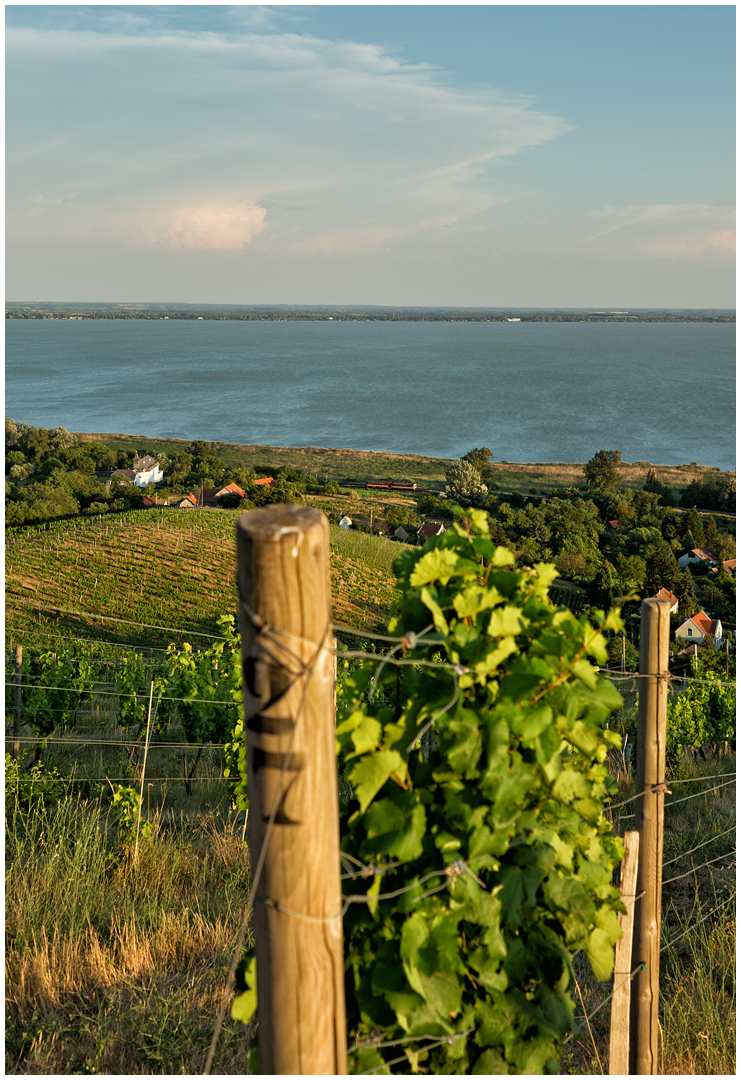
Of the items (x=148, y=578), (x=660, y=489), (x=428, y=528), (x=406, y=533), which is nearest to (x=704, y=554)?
(x=428, y=528)

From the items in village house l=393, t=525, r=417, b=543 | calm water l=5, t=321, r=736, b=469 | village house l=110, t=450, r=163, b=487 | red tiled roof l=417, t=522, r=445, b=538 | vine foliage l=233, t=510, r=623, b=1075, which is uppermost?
calm water l=5, t=321, r=736, b=469

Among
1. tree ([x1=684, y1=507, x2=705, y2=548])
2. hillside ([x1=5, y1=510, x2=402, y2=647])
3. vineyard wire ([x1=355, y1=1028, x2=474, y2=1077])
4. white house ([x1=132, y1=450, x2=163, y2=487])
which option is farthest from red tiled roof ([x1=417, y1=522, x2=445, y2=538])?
vineyard wire ([x1=355, y1=1028, x2=474, y2=1077])

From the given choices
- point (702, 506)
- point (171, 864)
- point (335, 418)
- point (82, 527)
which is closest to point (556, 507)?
point (702, 506)

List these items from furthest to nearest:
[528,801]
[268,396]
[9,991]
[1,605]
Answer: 1. [268,396]
2. [9,991]
3. [1,605]
4. [528,801]

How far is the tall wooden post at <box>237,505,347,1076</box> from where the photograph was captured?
Result: 1.14 m

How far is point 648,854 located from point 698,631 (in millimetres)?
34409

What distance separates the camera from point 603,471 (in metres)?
71.2

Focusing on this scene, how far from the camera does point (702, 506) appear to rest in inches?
2574

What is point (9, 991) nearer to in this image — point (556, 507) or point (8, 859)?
point (8, 859)

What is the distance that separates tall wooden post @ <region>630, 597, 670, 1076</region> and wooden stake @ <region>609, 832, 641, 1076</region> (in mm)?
65

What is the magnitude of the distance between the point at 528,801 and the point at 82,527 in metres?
46.8

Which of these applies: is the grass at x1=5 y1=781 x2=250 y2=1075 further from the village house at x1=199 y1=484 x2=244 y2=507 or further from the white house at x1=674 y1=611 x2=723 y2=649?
the village house at x1=199 y1=484 x2=244 y2=507

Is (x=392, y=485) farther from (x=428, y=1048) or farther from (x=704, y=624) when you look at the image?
(x=428, y=1048)

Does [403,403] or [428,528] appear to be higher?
[403,403]
